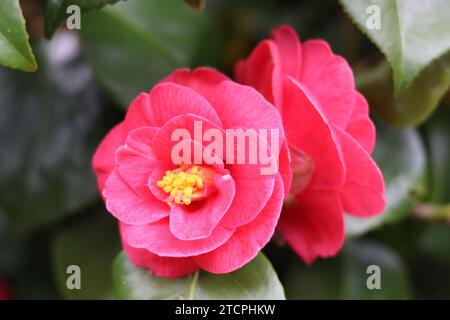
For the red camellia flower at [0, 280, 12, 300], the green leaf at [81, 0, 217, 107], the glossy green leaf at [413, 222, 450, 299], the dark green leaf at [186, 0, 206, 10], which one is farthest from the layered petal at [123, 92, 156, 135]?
the glossy green leaf at [413, 222, 450, 299]

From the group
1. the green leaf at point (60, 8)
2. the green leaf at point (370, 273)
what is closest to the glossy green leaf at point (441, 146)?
the green leaf at point (370, 273)

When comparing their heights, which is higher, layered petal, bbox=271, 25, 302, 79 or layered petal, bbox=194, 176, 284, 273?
layered petal, bbox=271, 25, 302, 79

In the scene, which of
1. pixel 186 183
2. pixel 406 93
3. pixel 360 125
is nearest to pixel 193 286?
pixel 186 183

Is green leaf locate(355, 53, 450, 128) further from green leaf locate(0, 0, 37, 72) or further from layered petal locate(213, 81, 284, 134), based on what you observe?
green leaf locate(0, 0, 37, 72)

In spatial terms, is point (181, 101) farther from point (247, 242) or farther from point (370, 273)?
point (370, 273)

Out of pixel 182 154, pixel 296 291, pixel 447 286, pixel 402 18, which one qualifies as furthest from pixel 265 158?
pixel 447 286

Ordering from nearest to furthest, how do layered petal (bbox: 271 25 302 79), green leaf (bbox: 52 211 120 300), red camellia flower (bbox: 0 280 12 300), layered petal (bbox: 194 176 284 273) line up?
layered petal (bbox: 194 176 284 273)
layered petal (bbox: 271 25 302 79)
green leaf (bbox: 52 211 120 300)
red camellia flower (bbox: 0 280 12 300)

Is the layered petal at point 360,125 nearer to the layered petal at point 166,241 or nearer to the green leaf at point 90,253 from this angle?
the layered petal at point 166,241
